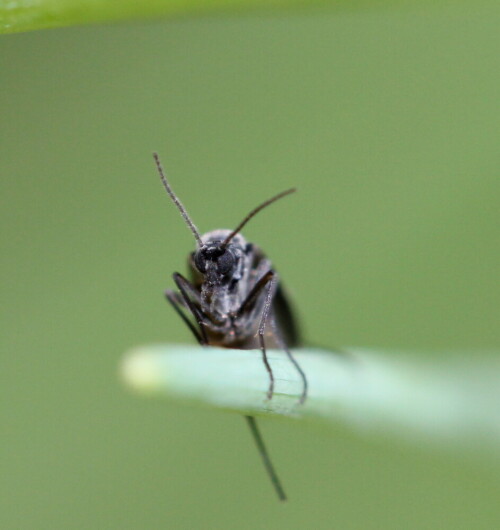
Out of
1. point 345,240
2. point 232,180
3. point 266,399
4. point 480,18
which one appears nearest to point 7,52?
point 232,180

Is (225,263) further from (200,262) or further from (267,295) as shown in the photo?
(267,295)

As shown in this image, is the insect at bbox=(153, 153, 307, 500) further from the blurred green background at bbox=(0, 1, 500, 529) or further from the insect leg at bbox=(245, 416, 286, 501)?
the blurred green background at bbox=(0, 1, 500, 529)

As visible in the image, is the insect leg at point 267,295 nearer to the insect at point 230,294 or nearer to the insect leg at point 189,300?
the insect at point 230,294

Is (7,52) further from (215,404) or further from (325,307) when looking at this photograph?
(215,404)

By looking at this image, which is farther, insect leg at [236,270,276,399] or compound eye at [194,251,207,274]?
compound eye at [194,251,207,274]

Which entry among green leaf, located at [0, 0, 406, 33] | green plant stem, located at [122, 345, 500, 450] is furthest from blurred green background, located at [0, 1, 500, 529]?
green leaf, located at [0, 0, 406, 33]

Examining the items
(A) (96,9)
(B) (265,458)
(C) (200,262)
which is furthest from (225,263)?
(A) (96,9)
